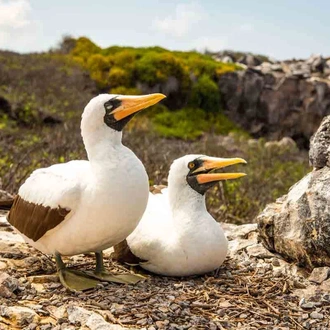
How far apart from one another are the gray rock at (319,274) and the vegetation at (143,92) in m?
7.34

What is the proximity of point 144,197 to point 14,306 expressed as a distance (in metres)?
0.96

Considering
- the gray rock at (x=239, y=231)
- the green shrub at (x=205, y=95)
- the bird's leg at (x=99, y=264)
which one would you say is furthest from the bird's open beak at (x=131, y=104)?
the green shrub at (x=205, y=95)

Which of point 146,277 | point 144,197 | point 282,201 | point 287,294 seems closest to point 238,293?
point 287,294

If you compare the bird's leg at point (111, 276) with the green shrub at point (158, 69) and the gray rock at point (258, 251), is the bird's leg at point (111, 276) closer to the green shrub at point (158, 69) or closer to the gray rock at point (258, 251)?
the gray rock at point (258, 251)

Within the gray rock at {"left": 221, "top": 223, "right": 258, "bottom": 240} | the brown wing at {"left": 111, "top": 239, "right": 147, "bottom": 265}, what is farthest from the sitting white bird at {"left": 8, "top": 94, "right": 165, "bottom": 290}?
the gray rock at {"left": 221, "top": 223, "right": 258, "bottom": 240}

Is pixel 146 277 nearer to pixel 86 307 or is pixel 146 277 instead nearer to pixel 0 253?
pixel 86 307

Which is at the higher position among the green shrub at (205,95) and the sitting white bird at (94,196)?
the green shrub at (205,95)

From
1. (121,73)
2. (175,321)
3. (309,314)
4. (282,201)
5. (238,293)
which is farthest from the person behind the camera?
(121,73)

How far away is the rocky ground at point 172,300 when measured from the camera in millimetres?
3000

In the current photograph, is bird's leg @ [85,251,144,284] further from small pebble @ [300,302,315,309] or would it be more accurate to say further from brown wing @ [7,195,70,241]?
small pebble @ [300,302,315,309]

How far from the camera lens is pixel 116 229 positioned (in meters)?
3.36

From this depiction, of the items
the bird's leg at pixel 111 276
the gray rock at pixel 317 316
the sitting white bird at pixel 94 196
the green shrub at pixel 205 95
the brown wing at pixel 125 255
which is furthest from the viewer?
the green shrub at pixel 205 95

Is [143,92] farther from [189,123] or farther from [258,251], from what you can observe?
[258,251]

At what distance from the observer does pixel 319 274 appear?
145 inches
